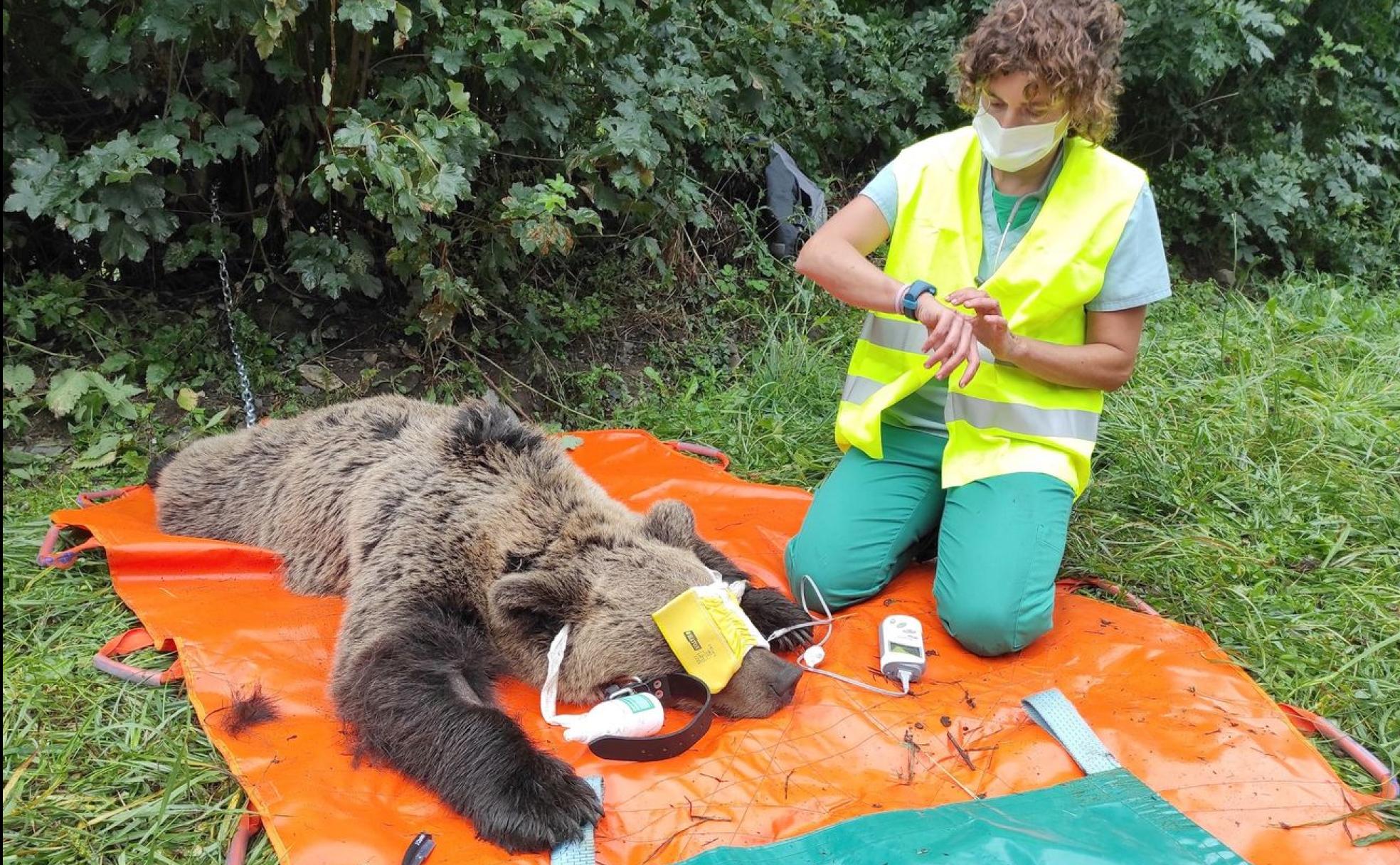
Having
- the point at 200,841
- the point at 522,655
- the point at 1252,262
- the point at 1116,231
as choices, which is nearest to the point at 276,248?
the point at 522,655

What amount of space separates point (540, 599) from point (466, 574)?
0.39 meters

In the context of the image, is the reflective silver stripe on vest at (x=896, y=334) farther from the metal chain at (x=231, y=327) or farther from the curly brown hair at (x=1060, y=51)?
the metal chain at (x=231, y=327)

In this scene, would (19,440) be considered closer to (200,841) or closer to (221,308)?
(221,308)

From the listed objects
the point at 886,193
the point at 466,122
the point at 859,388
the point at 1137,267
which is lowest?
the point at 859,388

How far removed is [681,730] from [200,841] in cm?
135

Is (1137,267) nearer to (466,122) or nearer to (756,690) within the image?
(756,690)

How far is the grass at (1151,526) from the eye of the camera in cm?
278

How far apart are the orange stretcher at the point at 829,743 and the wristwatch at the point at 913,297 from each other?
1205mm

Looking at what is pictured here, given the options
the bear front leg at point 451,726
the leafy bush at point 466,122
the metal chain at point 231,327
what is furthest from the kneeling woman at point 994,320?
the metal chain at point 231,327

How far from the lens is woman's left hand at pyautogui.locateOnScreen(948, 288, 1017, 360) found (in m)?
3.21

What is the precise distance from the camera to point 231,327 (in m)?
5.38

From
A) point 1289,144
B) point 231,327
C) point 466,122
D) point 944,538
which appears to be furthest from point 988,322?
point 1289,144

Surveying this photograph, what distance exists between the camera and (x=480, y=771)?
273cm

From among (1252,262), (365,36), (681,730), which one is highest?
(365,36)
